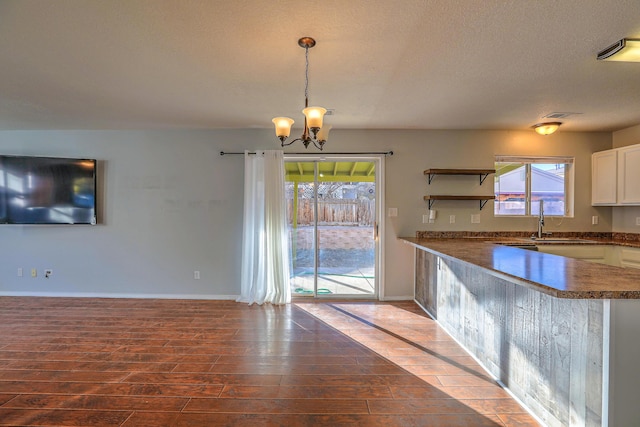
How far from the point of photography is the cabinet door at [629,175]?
3471 millimetres

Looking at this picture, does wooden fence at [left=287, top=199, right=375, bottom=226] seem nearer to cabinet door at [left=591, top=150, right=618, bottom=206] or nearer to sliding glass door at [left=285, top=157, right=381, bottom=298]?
sliding glass door at [left=285, top=157, right=381, bottom=298]

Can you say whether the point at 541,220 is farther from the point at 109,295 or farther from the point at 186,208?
the point at 109,295

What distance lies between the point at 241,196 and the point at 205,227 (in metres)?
0.66

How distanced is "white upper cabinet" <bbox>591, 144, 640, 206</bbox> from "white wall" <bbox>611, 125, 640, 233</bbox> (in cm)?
28

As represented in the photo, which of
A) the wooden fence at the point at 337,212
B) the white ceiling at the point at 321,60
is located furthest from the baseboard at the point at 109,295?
the white ceiling at the point at 321,60

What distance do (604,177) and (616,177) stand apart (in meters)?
0.16

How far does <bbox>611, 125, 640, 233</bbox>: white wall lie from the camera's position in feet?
12.3

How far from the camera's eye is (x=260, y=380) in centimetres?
215

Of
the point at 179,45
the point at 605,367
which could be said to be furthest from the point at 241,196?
the point at 605,367

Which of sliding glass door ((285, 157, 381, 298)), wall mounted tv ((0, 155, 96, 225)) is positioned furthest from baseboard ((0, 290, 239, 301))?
sliding glass door ((285, 157, 381, 298))

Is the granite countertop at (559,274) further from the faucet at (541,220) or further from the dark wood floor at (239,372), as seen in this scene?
the faucet at (541,220)

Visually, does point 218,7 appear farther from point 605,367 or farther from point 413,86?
point 605,367

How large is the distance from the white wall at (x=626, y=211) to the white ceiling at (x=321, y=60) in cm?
30

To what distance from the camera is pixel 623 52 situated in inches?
79.9
